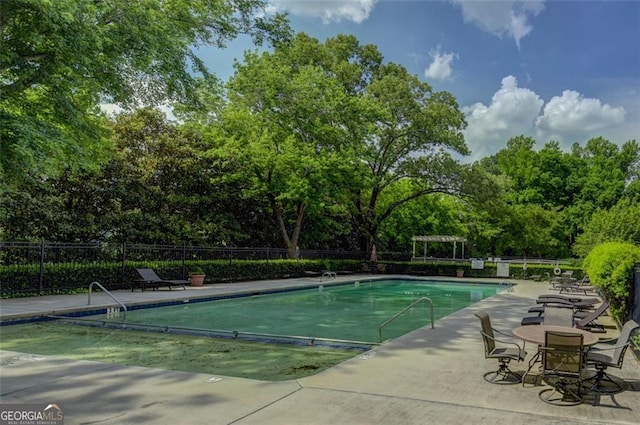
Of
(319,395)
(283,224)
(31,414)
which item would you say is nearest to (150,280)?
(31,414)

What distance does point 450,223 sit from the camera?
3888cm

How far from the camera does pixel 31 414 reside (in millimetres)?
4363

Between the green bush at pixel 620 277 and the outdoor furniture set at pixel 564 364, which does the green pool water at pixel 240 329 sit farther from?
the green bush at pixel 620 277

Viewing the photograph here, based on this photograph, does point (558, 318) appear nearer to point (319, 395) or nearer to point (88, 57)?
point (319, 395)

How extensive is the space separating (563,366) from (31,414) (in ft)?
17.5

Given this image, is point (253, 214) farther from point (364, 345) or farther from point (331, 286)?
point (364, 345)

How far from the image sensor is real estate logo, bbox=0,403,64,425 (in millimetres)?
4203

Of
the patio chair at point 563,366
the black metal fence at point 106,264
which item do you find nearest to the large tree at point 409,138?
the black metal fence at point 106,264

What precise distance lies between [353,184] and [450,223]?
49.3ft

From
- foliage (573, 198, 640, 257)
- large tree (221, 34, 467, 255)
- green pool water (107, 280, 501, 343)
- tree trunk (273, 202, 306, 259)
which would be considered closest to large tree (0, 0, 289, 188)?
green pool water (107, 280, 501, 343)

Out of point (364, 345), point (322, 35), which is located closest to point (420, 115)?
point (322, 35)

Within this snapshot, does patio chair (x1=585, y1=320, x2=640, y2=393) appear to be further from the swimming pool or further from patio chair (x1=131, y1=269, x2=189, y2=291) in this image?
patio chair (x1=131, y1=269, x2=189, y2=291)

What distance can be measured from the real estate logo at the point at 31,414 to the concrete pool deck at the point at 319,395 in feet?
0.32

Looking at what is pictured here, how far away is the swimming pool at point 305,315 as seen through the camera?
33.8ft
